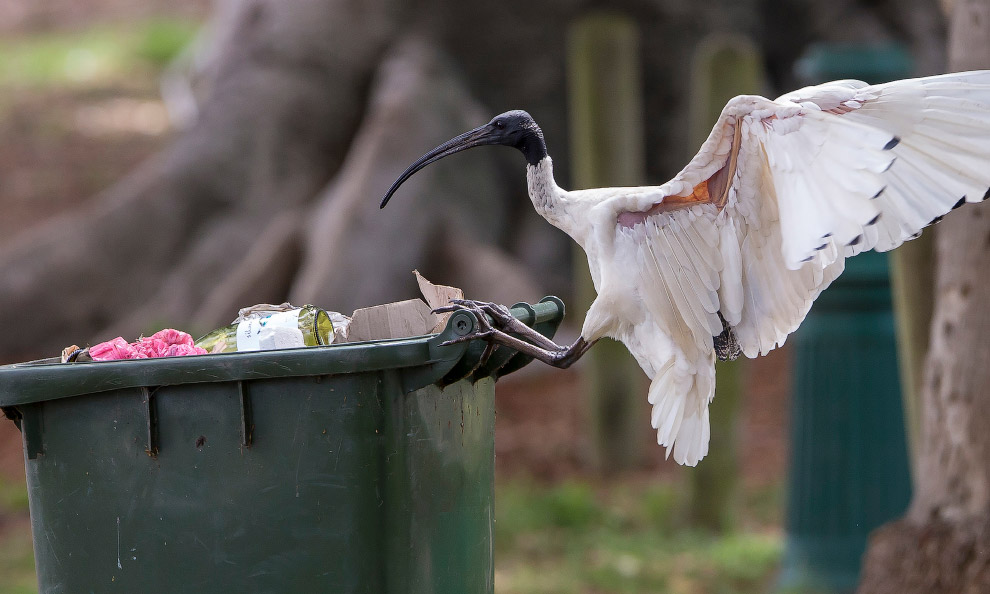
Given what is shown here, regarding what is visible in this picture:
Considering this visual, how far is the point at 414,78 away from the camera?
9.25 meters

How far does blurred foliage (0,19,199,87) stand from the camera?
16.2m

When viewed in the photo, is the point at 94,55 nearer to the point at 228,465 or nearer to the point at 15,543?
the point at 15,543

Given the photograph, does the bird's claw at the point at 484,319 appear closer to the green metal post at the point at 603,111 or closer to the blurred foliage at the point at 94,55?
the green metal post at the point at 603,111

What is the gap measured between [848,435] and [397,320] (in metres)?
3.16

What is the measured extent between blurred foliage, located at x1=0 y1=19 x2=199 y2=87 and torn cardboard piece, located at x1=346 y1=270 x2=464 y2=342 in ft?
46.5

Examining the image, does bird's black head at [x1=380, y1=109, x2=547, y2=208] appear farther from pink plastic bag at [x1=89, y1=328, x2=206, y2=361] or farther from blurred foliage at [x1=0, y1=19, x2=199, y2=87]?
blurred foliage at [x1=0, y1=19, x2=199, y2=87]

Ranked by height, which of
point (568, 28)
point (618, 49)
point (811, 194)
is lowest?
point (811, 194)

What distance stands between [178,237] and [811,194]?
24.0 ft

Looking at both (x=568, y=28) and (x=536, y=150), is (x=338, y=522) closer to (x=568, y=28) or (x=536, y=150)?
(x=536, y=150)

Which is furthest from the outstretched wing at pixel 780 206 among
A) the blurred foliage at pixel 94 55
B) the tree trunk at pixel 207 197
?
the blurred foliage at pixel 94 55

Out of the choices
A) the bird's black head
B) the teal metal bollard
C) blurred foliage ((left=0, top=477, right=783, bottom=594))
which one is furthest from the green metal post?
the bird's black head

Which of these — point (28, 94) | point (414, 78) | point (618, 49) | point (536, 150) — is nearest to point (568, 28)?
point (414, 78)

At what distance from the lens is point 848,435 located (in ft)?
18.0

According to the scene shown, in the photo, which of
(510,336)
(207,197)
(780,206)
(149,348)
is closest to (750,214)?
(780,206)
